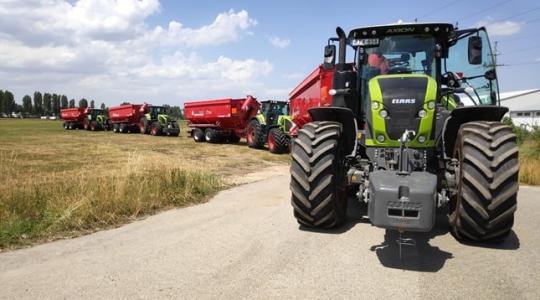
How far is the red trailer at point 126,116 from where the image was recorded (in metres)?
32.7

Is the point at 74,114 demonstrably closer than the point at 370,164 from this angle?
No

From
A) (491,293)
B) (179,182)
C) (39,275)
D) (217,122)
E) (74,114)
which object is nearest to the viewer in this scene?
(491,293)

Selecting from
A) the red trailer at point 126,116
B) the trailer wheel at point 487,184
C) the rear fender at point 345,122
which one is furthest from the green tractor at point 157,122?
the trailer wheel at point 487,184

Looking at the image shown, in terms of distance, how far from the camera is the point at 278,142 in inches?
719

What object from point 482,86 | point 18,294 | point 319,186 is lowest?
point 18,294

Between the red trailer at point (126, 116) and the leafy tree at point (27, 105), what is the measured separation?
10722cm

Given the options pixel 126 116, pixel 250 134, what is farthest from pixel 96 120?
pixel 250 134

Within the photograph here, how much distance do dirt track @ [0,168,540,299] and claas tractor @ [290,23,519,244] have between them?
41cm

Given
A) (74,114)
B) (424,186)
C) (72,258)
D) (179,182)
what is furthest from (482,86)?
(74,114)

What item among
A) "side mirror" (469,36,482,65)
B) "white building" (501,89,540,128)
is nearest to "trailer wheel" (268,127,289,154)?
"side mirror" (469,36,482,65)

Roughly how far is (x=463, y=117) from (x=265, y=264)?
10.5ft

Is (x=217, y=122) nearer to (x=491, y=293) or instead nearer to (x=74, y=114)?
(x=491, y=293)

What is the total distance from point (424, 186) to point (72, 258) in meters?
3.71

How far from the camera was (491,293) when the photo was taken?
360cm
